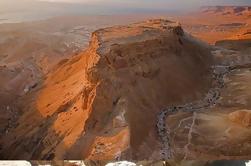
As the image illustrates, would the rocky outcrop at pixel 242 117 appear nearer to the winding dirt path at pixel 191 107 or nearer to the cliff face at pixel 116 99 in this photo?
the winding dirt path at pixel 191 107

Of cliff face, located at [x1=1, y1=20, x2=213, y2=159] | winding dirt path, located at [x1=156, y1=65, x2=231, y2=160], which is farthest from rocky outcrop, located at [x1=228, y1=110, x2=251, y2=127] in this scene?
cliff face, located at [x1=1, y1=20, x2=213, y2=159]

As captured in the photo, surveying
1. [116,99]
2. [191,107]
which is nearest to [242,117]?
[191,107]

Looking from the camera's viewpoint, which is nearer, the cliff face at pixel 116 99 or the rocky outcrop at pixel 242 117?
the cliff face at pixel 116 99

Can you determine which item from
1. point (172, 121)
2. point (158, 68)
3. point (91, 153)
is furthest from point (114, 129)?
point (158, 68)

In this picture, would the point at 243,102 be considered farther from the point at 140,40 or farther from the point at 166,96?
the point at 140,40

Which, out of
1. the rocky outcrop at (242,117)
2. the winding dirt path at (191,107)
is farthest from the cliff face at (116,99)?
the rocky outcrop at (242,117)

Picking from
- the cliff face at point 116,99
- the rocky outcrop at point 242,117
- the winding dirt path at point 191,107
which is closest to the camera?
the winding dirt path at point 191,107

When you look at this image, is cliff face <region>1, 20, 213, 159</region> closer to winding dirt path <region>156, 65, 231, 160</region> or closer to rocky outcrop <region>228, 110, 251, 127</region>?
winding dirt path <region>156, 65, 231, 160</region>
